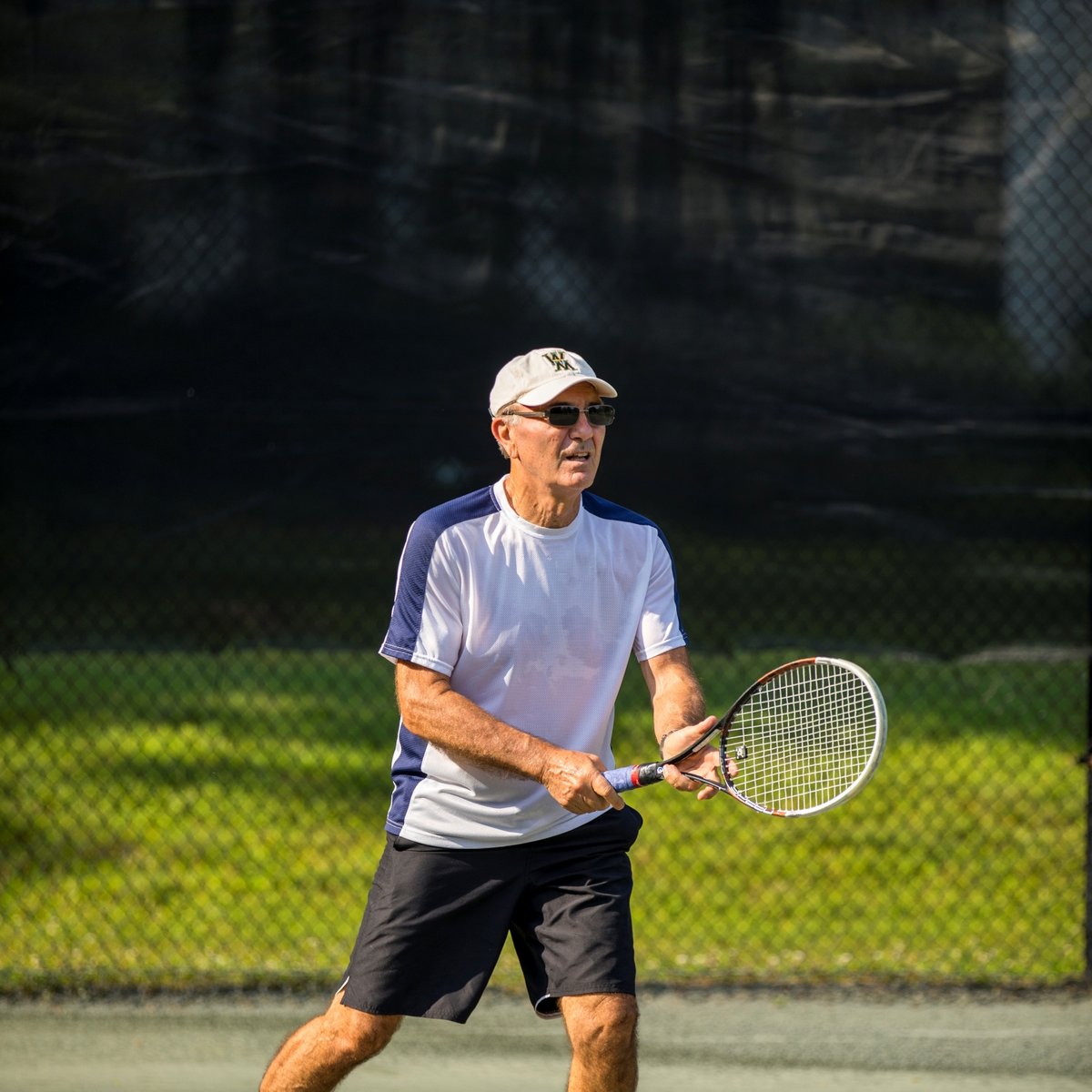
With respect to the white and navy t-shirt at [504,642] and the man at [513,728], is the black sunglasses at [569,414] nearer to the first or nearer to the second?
the man at [513,728]

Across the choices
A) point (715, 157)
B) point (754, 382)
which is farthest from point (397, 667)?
point (715, 157)

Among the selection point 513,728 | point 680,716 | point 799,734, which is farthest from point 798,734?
point 513,728

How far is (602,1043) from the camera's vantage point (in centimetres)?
281

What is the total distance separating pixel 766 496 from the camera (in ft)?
14.5

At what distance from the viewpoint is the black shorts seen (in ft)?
9.62

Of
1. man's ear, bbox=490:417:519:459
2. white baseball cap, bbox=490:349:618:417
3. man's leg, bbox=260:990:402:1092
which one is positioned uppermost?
white baseball cap, bbox=490:349:618:417

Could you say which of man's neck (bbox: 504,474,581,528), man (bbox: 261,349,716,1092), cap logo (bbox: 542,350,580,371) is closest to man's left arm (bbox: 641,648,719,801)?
man (bbox: 261,349,716,1092)

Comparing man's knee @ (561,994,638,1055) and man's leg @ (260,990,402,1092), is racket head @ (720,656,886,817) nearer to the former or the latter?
man's knee @ (561,994,638,1055)

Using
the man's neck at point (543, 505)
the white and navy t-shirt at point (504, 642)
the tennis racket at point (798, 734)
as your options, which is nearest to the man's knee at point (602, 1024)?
the white and navy t-shirt at point (504, 642)

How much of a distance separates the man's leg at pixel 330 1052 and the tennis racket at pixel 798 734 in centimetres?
81

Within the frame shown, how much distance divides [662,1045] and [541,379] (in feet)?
6.78

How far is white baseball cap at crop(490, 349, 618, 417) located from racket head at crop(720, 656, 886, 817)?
66cm

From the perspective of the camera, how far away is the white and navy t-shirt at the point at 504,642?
2.93 m

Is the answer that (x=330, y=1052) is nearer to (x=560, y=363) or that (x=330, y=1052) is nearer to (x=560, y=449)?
(x=560, y=449)
